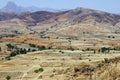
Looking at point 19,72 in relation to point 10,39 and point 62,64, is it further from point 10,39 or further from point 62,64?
point 10,39

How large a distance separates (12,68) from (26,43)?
68.4m

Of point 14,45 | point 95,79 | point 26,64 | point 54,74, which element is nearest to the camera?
point 95,79

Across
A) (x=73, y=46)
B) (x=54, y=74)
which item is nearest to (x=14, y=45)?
(x=73, y=46)

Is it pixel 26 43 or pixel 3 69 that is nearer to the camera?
pixel 3 69

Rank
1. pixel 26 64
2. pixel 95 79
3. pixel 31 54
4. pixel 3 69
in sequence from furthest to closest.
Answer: pixel 31 54, pixel 26 64, pixel 3 69, pixel 95 79

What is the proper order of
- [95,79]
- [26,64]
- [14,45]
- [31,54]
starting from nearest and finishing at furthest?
[95,79]
[26,64]
[31,54]
[14,45]

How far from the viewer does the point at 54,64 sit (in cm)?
9269

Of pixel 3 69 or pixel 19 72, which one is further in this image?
pixel 3 69

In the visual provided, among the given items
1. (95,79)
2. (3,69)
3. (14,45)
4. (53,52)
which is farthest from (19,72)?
(14,45)

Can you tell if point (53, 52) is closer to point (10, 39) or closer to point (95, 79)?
point (10, 39)

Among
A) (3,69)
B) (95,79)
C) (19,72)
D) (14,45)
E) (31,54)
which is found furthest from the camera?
(14,45)

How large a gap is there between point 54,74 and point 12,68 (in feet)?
85.3

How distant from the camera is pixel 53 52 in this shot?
122000 millimetres

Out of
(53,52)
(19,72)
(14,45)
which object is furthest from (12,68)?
(14,45)
